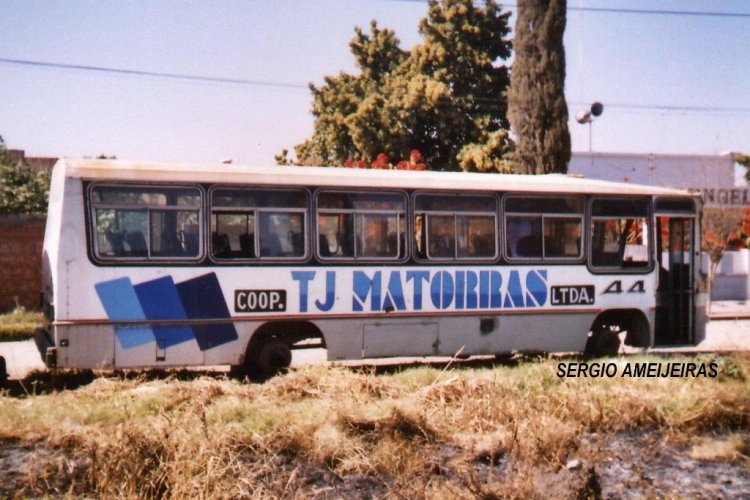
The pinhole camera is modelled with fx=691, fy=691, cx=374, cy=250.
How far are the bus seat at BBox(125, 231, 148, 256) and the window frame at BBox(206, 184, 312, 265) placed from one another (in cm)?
88

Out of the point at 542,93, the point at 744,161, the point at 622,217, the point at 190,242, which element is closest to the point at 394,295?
the point at 190,242

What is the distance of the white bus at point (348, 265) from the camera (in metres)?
9.53

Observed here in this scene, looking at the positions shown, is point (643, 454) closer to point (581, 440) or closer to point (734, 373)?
point (581, 440)

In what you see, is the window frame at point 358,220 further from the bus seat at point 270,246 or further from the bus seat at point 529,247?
the bus seat at point 529,247

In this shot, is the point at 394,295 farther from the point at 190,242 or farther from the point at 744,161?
the point at 744,161

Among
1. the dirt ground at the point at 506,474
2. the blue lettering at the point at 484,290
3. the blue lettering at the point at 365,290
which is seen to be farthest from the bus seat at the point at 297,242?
the dirt ground at the point at 506,474

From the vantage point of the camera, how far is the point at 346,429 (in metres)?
6.71

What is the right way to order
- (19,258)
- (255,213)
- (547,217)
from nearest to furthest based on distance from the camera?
(255,213) < (547,217) < (19,258)

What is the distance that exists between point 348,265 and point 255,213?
160cm

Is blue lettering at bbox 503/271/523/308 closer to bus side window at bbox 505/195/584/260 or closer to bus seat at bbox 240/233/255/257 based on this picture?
bus side window at bbox 505/195/584/260

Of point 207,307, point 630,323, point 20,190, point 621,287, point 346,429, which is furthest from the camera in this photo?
point 20,190

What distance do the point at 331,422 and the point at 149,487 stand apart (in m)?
1.87

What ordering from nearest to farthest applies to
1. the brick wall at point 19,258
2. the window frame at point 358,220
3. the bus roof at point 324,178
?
the bus roof at point 324,178 < the window frame at point 358,220 < the brick wall at point 19,258

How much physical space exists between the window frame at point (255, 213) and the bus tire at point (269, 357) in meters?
1.25
